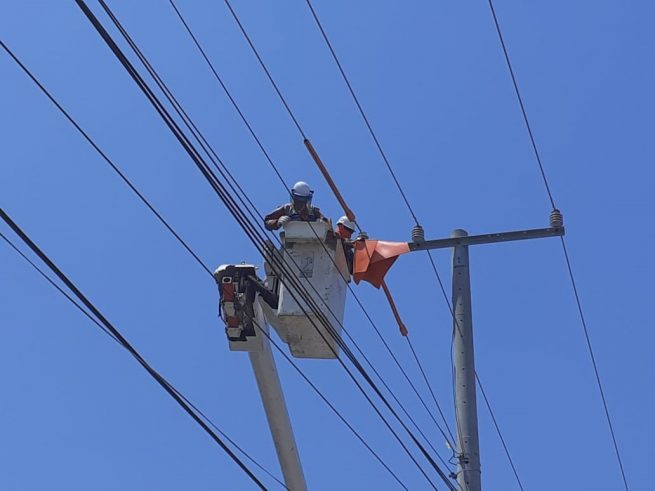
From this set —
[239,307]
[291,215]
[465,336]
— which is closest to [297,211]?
[291,215]

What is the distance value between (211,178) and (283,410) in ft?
11.0

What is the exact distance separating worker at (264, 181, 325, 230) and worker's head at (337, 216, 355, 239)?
0.32 meters

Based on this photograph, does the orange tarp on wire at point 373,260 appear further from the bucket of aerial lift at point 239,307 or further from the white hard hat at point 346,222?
the bucket of aerial lift at point 239,307

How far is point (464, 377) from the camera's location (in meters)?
10.7

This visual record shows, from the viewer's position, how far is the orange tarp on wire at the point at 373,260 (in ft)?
35.4

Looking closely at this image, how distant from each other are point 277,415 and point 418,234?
2.33 m

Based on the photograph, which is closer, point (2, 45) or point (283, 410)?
point (2, 45)

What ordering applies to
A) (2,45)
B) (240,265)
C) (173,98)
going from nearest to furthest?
(2,45)
(173,98)
(240,265)

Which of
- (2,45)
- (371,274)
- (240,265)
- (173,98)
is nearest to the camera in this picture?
(2,45)

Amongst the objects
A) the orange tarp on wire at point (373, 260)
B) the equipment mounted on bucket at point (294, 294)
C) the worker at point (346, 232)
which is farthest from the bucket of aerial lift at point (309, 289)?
the orange tarp on wire at point (373, 260)

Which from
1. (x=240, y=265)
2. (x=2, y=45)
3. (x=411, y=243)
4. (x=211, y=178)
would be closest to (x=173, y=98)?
(x=211, y=178)

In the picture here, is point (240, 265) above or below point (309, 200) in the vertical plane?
below

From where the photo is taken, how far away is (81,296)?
611 centimetres

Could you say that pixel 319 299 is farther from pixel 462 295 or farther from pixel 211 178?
pixel 211 178
